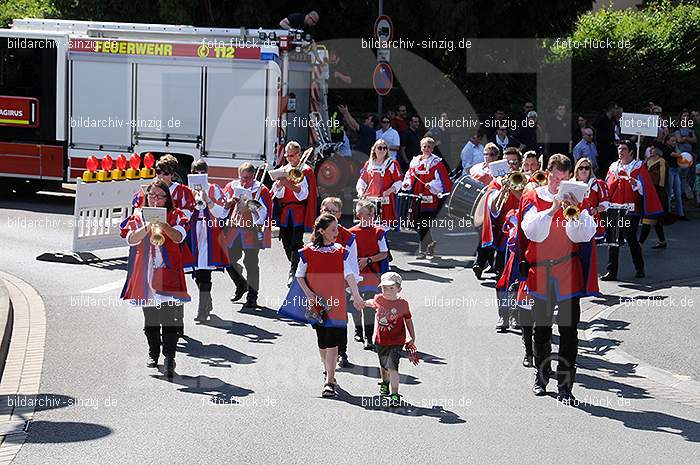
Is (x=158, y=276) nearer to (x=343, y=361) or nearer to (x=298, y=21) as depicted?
(x=343, y=361)

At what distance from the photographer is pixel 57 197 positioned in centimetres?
2442

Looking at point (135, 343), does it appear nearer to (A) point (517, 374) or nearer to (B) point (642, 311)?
(A) point (517, 374)

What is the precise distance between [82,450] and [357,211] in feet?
13.2

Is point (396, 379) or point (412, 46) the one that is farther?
point (412, 46)

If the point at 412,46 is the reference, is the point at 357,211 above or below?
below

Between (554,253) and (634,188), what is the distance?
21.3 feet

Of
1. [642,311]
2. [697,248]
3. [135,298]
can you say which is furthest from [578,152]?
[135,298]

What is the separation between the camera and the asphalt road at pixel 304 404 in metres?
8.87

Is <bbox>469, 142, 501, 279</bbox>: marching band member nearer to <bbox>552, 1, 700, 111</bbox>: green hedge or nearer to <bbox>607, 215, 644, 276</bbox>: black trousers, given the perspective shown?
<bbox>607, 215, 644, 276</bbox>: black trousers

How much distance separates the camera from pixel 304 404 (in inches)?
400

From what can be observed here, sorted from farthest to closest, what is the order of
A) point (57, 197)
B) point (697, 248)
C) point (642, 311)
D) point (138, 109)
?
point (57, 197)
point (138, 109)
point (697, 248)
point (642, 311)

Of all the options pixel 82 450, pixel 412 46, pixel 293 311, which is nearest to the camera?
pixel 82 450

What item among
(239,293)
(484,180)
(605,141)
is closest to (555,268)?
(239,293)

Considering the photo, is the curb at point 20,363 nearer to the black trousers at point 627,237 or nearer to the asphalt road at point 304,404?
the asphalt road at point 304,404
